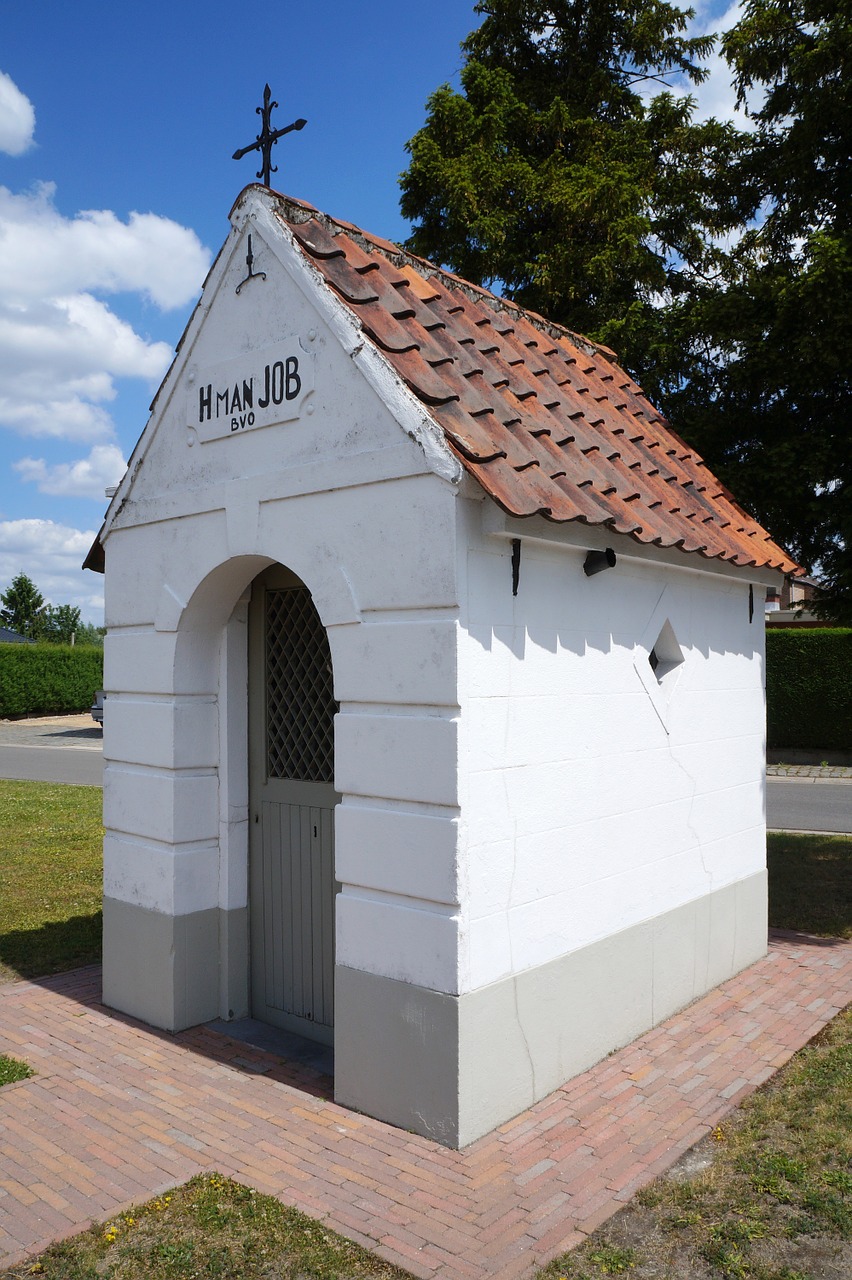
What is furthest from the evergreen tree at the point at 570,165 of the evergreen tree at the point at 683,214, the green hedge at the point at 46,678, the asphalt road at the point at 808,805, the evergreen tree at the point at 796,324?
the green hedge at the point at 46,678

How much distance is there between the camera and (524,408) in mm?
5715

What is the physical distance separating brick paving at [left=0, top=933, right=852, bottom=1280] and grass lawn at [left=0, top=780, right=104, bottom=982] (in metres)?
1.56

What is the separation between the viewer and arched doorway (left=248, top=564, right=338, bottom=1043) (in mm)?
5926

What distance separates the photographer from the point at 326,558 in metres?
5.11

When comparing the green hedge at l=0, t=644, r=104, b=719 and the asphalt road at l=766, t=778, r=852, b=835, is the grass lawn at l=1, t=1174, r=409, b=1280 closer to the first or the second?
the asphalt road at l=766, t=778, r=852, b=835

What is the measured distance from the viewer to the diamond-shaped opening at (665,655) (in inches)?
245

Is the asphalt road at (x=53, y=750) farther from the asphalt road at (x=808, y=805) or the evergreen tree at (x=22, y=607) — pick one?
the evergreen tree at (x=22, y=607)

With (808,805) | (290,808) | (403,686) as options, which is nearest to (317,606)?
(403,686)

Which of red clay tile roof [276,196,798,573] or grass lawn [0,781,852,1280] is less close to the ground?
red clay tile roof [276,196,798,573]

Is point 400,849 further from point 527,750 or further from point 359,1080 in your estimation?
point 359,1080

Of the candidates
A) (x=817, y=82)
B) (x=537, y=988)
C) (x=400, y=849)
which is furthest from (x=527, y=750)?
(x=817, y=82)

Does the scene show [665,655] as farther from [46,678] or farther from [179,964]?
[46,678]

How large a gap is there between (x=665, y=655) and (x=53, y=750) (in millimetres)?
23545

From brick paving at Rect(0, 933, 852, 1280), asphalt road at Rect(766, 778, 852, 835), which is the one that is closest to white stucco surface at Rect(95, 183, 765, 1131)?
brick paving at Rect(0, 933, 852, 1280)
